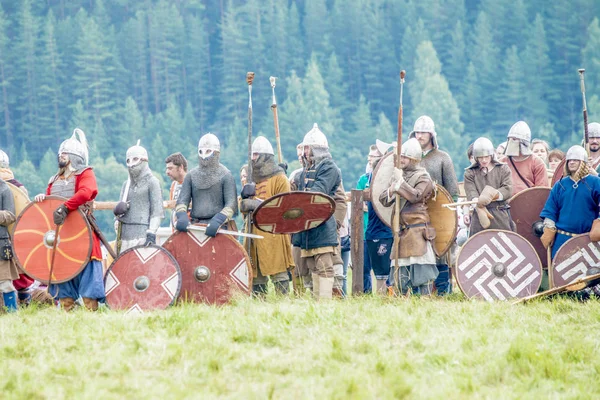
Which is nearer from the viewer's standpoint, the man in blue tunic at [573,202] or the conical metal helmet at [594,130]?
the man in blue tunic at [573,202]

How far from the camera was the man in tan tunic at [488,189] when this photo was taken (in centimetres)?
855

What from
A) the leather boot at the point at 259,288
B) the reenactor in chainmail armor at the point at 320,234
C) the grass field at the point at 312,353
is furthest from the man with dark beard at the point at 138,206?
the grass field at the point at 312,353

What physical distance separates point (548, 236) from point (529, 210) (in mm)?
447

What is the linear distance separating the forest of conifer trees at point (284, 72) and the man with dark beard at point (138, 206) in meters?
44.6

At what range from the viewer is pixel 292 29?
69.5 metres

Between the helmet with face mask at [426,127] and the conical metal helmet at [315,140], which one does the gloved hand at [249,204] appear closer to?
the conical metal helmet at [315,140]

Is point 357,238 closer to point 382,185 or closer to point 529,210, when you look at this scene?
point 382,185

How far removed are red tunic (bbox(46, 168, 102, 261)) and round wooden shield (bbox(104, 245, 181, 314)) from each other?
278mm

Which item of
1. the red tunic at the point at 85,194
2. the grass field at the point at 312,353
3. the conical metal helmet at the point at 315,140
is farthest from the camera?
the conical metal helmet at the point at 315,140

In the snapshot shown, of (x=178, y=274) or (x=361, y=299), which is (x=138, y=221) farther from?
(x=361, y=299)

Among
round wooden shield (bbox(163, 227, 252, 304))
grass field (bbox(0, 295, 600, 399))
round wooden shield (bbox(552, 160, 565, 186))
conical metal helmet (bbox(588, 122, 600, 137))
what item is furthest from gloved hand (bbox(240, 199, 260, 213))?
conical metal helmet (bbox(588, 122, 600, 137))

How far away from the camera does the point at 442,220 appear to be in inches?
344

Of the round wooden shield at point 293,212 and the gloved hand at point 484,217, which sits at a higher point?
the round wooden shield at point 293,212

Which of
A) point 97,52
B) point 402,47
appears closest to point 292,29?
point 402,47
